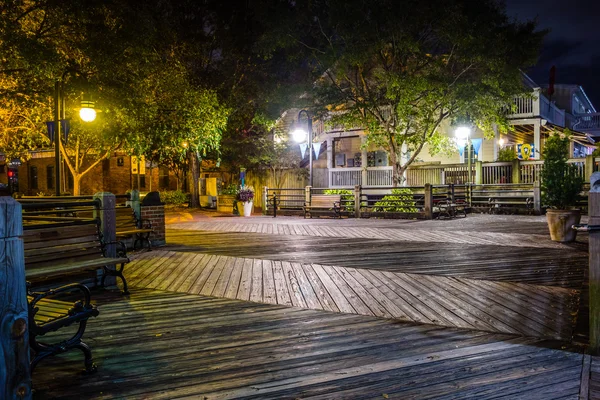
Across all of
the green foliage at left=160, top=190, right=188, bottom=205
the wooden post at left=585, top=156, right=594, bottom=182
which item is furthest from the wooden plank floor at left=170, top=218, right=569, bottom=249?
the green foliage at left=160, top=190, right=188, bottom=205

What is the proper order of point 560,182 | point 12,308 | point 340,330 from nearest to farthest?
point 12,308
point 340,330
point 560,182

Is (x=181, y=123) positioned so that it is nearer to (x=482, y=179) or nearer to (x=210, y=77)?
(x=210, y=77)

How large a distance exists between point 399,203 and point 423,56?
6283mm

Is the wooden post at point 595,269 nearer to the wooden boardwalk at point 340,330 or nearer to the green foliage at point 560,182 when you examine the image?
the wooden boardwalk at point 340,330

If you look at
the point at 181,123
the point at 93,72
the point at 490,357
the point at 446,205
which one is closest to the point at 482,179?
the point at 446,205

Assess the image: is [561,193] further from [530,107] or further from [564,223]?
[530,107]

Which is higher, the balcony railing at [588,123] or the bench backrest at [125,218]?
the balcony railing at [588,123]

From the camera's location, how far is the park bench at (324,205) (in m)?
19.0

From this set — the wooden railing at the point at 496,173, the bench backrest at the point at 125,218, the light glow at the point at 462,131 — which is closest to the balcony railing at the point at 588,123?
the wooden railing at the point at 496,173

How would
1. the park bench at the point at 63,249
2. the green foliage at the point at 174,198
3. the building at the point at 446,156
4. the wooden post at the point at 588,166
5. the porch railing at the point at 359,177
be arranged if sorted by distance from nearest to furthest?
the park bench at the point at 63,249 → the wooden post at the point at 588,166 → the building at the point at 446,156 → the porch railing at the point at 359,177 → the green foliage at the point at 174,198

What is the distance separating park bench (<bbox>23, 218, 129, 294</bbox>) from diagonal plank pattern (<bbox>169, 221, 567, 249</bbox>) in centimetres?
722

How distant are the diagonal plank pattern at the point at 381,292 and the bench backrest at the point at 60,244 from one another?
1.06 m

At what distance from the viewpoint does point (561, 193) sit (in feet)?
34.0

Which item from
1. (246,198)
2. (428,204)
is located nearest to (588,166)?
(428,204)
